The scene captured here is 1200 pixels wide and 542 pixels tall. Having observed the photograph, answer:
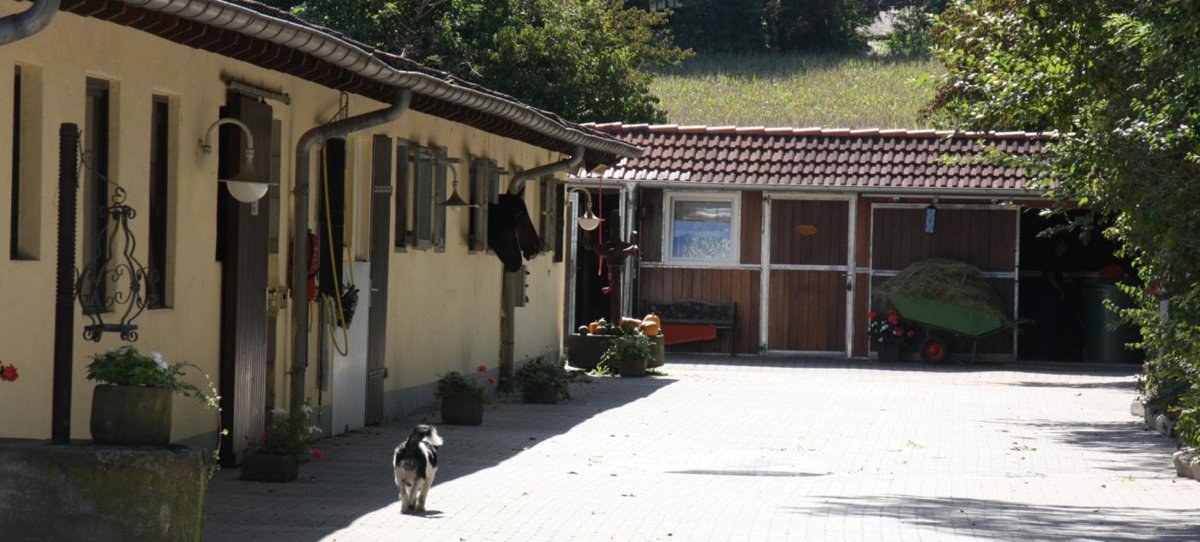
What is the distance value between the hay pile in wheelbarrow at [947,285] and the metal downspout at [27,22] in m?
20.9

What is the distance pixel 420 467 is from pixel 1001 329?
60.2 feet

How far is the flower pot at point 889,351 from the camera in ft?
90.5

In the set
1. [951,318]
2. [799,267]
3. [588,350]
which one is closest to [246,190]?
[588,350]

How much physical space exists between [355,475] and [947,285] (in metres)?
16.3

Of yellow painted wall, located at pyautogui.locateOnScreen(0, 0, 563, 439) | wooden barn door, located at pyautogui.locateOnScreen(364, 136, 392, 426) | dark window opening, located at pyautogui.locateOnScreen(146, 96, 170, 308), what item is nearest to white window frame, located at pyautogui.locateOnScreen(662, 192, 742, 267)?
yellow painted wall, located at pyautogui.locateOnScreen(0, 0, 563, 439)

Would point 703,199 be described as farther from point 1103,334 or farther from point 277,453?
point 277,453

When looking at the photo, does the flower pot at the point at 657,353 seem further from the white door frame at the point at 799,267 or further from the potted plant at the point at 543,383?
the potted plant at the point at 543,383

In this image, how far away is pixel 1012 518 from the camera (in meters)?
10.5

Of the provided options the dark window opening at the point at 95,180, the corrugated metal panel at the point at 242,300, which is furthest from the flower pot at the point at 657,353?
the dark window opening at the point at 95,180

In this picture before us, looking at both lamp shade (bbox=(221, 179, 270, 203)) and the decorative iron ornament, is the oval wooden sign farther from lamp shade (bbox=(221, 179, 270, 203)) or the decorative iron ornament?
the decorative iron ornament

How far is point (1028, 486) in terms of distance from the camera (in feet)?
41.1

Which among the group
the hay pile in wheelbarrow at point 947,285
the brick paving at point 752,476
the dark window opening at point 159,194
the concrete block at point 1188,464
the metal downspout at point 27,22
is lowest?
the brick paving at point 752,476

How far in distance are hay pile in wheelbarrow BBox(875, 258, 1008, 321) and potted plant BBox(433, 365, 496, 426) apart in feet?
40.0

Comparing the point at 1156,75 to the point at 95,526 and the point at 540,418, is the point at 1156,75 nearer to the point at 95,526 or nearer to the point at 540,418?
the point at 540,418
